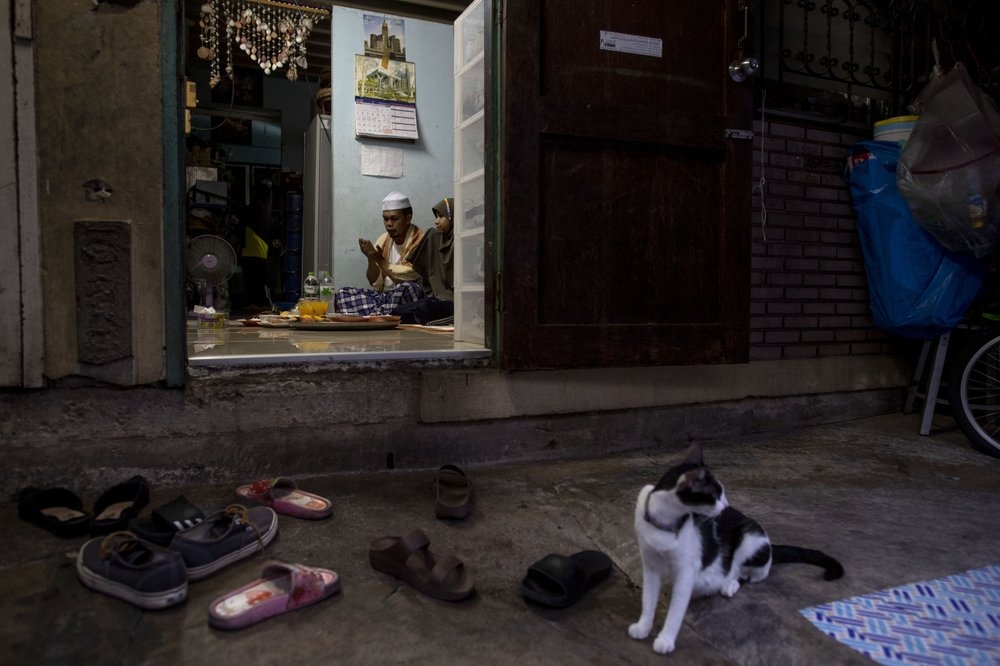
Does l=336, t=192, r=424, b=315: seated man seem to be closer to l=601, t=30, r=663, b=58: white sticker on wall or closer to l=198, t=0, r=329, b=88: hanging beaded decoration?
l=198, t=0, r=329, b=88: hanging beaded decoration

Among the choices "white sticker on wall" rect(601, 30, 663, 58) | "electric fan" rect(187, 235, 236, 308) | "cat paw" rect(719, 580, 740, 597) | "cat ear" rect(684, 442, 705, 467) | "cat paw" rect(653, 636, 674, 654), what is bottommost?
"cat paw" rect(653, 636, 674, 654)

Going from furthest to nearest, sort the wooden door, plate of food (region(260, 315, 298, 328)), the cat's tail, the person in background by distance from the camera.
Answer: the person in background
plate of food (region(260, 315, 298, 328))
the wooden door
the cat's tail

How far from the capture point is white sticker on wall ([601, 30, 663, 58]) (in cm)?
280

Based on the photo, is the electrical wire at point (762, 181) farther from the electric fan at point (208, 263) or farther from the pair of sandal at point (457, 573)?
the electric fan at point (208, 263)

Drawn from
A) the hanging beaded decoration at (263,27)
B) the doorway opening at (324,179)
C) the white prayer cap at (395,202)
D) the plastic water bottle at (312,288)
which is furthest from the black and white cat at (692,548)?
the hanging beaded decoration at (263,27)

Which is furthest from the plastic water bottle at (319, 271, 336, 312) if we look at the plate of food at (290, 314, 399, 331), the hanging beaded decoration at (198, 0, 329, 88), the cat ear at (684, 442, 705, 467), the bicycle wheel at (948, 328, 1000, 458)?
the cat ear at (684, 442, 705, 467)

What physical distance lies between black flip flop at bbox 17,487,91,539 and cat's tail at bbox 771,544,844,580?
2059 millimetres

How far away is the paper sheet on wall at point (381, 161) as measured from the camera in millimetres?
6738

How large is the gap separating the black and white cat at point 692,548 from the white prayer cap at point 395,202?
526cm

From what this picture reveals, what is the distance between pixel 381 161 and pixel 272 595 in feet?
19.1

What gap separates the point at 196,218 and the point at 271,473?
6.42 m

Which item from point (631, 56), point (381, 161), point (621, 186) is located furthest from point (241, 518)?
point (381, 161)

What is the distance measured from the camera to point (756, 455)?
2.99 m

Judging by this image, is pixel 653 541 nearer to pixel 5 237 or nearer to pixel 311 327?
pixel 5 237
